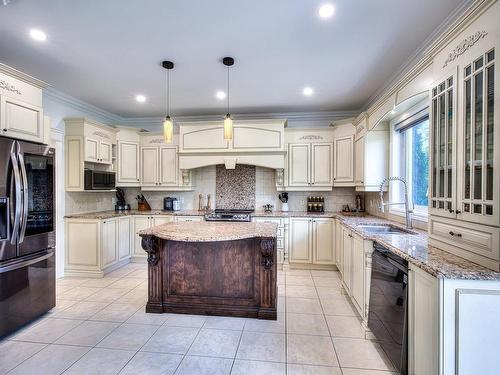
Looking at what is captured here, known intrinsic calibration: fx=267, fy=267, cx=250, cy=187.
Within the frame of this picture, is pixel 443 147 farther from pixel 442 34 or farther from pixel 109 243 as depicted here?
pixel 109 243

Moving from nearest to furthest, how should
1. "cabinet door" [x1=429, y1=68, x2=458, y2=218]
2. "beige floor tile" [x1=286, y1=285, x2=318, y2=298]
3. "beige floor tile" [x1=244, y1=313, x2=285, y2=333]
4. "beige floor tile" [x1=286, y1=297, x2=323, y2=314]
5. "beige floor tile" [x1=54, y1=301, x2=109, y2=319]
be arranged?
"cabinet door" [x1=429, y1=68, x2=458, y2=218] < "beige floor tile" [x1=244, y1=313, x2=285, y2=333] < "beige floor tile" [x1=54, y1=301, x2=109, y2=319] < "beige floor tile" [x1=286, y1=297, x2=323, y2=314] < "beige floor tile" [x1=286, y1=285, x2=318, y2=298]

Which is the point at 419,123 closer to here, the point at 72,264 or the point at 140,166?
the point at 140,166

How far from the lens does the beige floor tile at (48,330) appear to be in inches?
92.7

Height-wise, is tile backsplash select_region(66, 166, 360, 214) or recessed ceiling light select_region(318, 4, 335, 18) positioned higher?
A: recessed ceiling light select_region(318, 4, 335, 18)

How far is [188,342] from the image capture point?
2287 mm

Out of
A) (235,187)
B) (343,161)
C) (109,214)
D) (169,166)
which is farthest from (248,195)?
(109,214)

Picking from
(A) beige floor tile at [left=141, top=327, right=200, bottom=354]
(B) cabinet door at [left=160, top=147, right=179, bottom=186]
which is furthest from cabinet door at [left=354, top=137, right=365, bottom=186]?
(B) cabinet door at [left=160, top=147, right=179, bottom=186]

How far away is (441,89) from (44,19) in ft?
10.1

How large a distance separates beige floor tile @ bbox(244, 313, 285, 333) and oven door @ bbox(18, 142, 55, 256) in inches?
86.0

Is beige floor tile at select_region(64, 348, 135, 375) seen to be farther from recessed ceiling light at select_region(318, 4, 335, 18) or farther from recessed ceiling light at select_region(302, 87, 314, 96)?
recessed ceiling light at select_region(302, 87, 314, 96)

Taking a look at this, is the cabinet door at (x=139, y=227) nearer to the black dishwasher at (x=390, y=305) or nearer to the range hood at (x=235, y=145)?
the range hood at (x=235, y=145)

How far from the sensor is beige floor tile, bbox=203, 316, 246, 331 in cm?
253

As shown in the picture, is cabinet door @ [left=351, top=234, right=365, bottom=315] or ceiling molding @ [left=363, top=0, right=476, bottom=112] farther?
cabinet door @ [left=351, top=234, right=365, bottom=315]

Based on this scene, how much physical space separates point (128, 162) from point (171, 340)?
3348 millimetres
